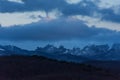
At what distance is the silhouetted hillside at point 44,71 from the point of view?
47531 millimetres

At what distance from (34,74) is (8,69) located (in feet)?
9.40

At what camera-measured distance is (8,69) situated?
5109 centimetres

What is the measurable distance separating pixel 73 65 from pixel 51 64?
2291 millimetres

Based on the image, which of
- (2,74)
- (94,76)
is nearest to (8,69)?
(2,74)

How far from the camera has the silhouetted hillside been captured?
47.5m

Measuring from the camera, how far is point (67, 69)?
51688 millimetres

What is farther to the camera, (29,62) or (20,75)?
(29,62)

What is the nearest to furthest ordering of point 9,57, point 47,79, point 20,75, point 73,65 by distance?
1. point 47,79
2. point 20,75
3. point 73,65
4. point 9,57

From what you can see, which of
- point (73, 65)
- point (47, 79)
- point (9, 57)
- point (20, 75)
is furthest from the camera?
point (9, 57)

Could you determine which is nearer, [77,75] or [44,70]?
[77,75]

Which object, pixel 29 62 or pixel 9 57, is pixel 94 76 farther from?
pixel 9 57

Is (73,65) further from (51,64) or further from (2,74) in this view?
(2,74)

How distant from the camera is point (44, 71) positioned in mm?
51438

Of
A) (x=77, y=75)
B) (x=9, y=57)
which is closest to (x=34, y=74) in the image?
(x=77, y=75)
